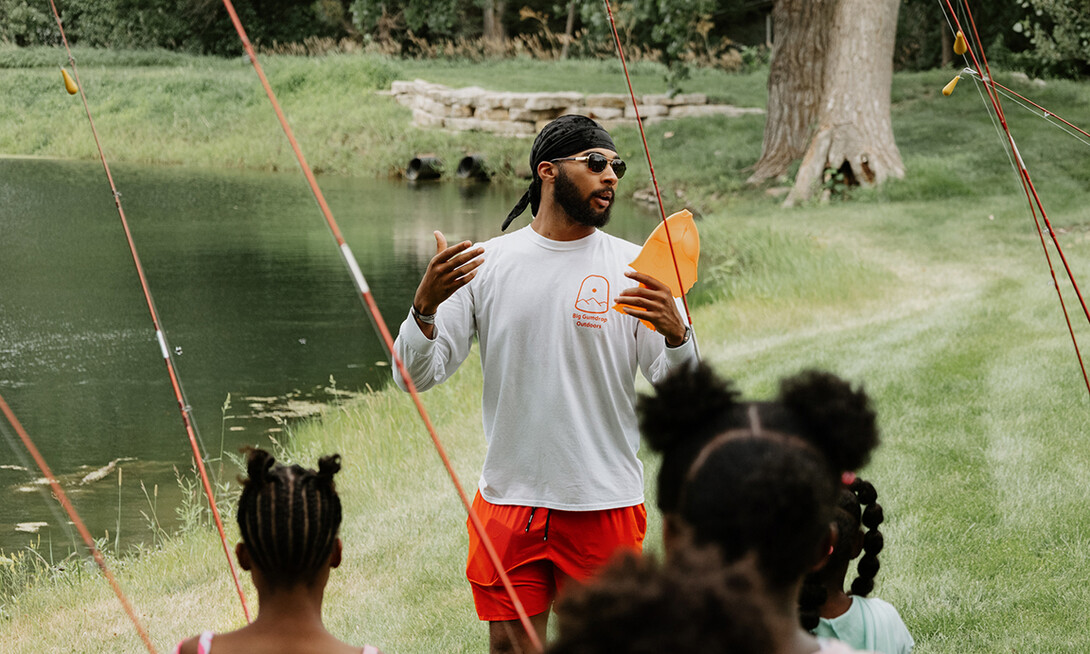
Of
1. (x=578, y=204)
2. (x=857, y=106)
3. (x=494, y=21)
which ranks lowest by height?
(x=494, y=21)

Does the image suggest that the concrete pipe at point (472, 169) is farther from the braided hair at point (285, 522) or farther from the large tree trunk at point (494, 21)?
the braided hair at point (285, 522)

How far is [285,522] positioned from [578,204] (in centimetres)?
131

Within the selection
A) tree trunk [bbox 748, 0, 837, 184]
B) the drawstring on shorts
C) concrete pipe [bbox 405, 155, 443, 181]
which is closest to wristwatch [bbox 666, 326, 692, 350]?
the drawstring on shorts

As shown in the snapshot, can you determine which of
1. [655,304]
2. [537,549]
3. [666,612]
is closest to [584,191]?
[655,304]

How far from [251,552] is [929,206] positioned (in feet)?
42.7

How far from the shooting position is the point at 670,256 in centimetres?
297

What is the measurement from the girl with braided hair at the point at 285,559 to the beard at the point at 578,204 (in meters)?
1.20

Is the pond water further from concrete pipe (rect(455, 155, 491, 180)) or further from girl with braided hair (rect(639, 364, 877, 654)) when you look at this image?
girl with braided hair (rect(639, 364, 877, 654))

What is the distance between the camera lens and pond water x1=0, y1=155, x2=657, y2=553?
680 centimetres

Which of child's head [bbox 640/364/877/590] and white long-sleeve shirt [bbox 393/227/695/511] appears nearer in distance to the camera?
child's head [bbox 640/364/877/590]

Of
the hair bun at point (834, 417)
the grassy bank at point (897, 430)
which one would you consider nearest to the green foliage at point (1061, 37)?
the grassy bank at point (897, 430)

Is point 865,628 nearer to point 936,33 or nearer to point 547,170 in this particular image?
point 547,170

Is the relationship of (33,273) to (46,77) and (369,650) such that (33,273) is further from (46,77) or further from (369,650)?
(46,77)

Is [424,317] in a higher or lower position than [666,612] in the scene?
lower
